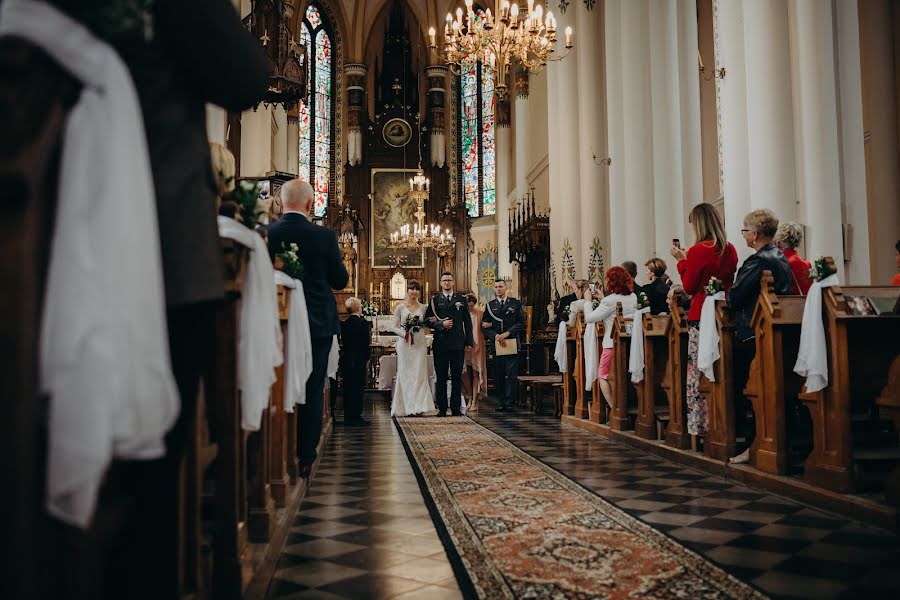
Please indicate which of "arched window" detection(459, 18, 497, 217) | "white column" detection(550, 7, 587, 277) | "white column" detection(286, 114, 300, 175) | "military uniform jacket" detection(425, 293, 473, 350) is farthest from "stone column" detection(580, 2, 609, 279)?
"white column" detection(286, 114, 300, 175)

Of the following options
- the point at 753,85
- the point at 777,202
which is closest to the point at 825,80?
the point at 753,85

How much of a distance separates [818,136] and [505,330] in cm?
503

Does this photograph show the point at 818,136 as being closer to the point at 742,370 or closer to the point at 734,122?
the point at 734,122

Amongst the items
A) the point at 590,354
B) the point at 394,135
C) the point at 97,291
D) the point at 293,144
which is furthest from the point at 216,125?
the point at 394,135

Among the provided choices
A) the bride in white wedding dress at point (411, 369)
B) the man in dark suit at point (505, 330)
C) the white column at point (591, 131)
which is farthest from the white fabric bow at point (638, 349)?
the white column at point (591, 131)

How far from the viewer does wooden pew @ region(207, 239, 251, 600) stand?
7.84 ft

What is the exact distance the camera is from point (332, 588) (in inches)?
103

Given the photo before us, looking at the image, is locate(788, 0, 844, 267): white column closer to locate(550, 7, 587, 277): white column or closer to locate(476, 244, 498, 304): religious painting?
locate(550, 7, 587, 277): white column

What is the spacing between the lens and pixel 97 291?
114 centimetres

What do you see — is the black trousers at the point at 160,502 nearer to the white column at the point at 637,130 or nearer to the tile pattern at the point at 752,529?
the tile pattern at the point at 752,529

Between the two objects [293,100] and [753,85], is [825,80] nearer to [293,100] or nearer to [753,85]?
[753,85]

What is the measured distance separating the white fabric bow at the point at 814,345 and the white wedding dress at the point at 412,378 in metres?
6.03

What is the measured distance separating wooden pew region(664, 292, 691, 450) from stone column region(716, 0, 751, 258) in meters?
2.33

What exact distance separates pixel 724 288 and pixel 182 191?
445 cm
